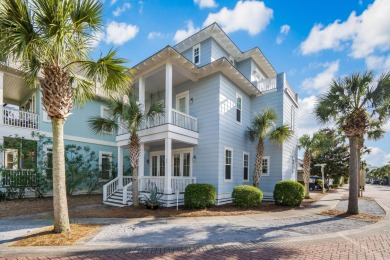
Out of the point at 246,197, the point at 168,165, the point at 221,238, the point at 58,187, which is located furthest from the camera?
the point at 246,197

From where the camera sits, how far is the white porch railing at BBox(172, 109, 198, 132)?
11.8 metres

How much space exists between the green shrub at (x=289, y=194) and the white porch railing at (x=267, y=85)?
6.53 meters

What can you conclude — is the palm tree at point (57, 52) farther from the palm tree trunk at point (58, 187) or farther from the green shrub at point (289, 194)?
the green shrub at point (289, 194)

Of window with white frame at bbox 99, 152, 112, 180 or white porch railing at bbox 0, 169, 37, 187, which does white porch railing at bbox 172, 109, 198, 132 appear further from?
white porch railing at bbox 0, 169, 37, 187

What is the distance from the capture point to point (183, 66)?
1195 cm

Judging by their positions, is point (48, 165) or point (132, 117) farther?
point (48, 165)

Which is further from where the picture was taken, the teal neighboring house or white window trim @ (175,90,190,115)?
white window trim @ (175,90,190,115)

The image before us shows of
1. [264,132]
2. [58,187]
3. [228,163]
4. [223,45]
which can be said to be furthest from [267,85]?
[58,187]

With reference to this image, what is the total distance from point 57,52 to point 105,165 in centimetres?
1288

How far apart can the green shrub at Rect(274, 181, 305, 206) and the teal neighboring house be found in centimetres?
231

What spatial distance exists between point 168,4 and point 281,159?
10906mm

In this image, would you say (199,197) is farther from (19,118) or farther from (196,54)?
(19,118)

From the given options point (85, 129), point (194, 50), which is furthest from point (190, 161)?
point (85, 129)

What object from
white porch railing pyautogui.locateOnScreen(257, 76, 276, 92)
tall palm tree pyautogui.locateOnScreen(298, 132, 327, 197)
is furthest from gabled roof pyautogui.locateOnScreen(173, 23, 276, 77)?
tall palm tree pyautogui.locateOnScreen(298, 132, 327, 197)
